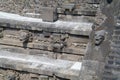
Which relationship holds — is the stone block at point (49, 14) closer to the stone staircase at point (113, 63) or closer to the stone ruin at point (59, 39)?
the stone ruin at point (59, 39)

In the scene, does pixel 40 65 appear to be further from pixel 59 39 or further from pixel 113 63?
pixel 113 63

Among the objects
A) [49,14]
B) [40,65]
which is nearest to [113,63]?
[40,65]

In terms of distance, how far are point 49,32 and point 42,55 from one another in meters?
0.71

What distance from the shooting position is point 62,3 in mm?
9102

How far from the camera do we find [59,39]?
842 cm

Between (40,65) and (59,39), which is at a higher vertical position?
(59,39)

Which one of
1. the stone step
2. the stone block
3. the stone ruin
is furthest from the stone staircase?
the stone block

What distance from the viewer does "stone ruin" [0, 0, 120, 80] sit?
6.95 meters

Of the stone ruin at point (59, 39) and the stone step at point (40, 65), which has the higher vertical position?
the stone ruin at point (59, 39)

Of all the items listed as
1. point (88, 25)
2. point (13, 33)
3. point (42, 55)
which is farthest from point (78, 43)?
point (13, 33)

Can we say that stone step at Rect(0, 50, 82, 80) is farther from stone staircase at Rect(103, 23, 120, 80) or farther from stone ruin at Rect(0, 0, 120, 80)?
stone staircase at Rect(103, 23, 120, 80)

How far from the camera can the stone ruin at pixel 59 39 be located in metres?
6.95

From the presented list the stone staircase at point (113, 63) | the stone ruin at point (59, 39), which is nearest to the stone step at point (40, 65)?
the stone ruin at point (59, 39)

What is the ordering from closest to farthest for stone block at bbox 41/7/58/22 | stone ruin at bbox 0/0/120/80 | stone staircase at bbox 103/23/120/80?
stone staircase at bbox 103/23/120/80, stone ruin at bbox 0/0/120/80, stone block at bbox 41/7/58/22
